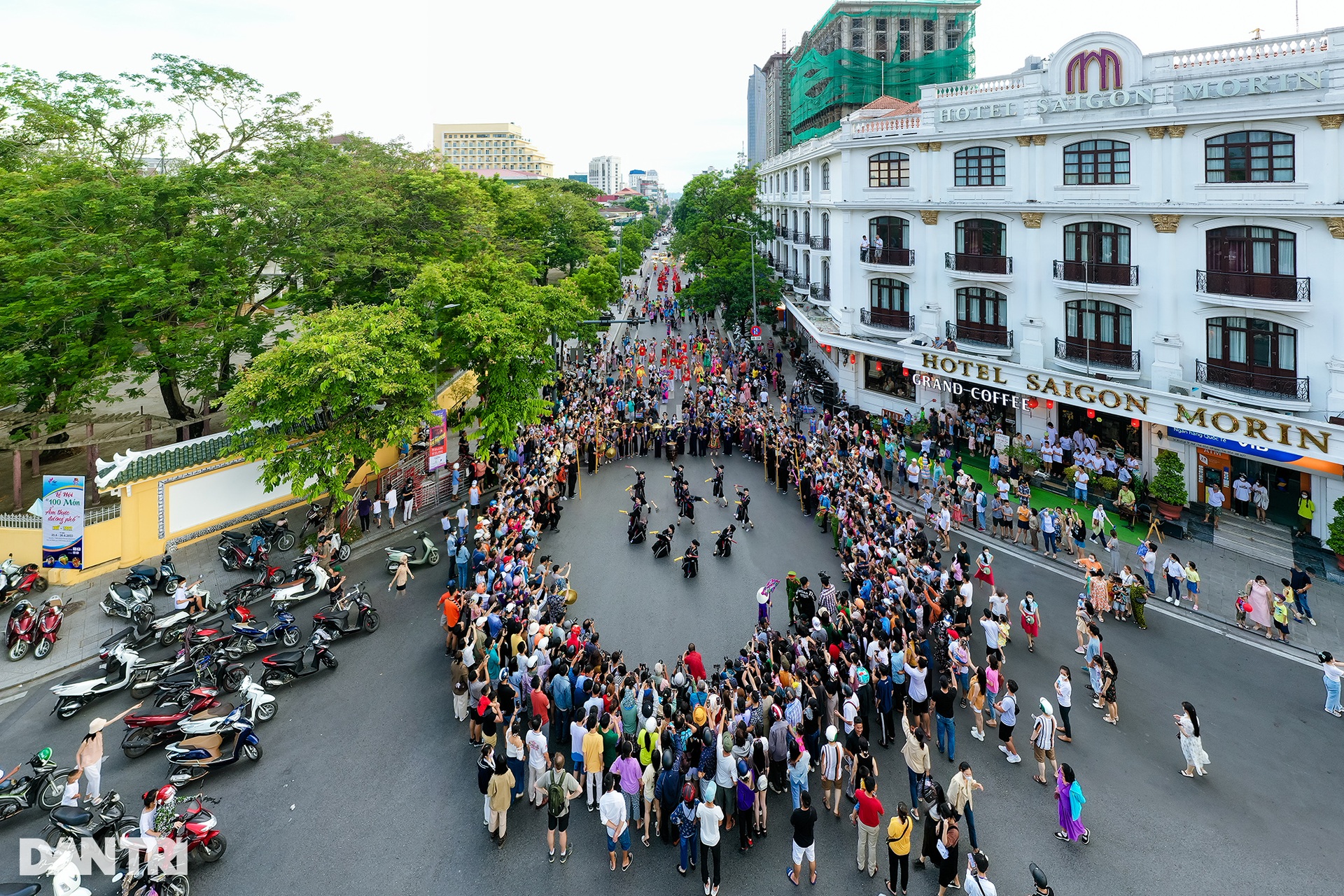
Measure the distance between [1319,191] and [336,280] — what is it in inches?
1224

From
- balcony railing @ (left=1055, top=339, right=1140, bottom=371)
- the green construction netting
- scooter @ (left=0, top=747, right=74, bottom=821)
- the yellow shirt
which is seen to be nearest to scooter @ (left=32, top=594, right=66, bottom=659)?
scooter @ (left=0, top=747, right=74, bottom=821)

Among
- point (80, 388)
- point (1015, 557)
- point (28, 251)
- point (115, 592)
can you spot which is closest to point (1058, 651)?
Result: point (1015, 557)

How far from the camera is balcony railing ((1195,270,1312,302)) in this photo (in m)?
20.7

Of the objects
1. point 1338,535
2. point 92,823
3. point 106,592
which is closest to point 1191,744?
point 1338,535

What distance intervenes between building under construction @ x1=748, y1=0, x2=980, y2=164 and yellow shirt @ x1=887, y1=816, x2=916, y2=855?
60066 millimetres

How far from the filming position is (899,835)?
948 cm

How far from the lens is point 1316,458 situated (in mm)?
19703

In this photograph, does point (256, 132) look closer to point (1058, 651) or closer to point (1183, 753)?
point (1058, 651)

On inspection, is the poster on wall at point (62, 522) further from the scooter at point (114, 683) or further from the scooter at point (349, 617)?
the scooter at point (349, 617)

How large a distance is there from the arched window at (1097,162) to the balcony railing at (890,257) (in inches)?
262

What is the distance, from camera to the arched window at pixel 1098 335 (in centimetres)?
2486

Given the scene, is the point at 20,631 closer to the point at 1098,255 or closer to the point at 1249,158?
the point at 1098,255

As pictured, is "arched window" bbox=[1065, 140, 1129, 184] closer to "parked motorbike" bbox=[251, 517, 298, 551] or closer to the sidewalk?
the sidewalk

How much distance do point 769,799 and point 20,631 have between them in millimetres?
16484
